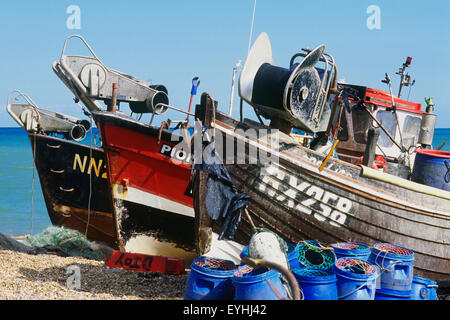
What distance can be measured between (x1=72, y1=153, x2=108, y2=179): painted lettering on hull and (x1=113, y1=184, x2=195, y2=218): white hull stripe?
92cm

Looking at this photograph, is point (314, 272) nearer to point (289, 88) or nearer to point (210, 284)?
point (210, 284)

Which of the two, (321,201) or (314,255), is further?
(321,201)

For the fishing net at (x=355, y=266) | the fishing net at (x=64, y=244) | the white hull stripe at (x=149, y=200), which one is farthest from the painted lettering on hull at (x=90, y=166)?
the fishing net at (x=355, y=266)

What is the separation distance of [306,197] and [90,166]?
4.76 metres

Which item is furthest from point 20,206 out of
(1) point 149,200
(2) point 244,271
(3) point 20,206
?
(2) point 244,271

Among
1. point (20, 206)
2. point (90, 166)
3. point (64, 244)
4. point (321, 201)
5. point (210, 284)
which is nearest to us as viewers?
point (210, 284)

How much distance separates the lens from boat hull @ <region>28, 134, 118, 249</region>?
28.5ft

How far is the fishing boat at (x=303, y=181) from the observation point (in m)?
5.67

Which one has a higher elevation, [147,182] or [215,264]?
[147,182]

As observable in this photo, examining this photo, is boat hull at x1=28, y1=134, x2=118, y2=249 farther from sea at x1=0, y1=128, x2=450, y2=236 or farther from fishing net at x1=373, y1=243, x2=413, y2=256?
fishing net at x1=373, y1=243, x2=413, y2=256

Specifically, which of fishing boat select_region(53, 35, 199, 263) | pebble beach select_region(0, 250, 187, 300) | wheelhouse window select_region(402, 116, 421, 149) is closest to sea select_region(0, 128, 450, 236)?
fishing boat select_region(53, 35, 199, 263)

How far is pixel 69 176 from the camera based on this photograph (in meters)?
9.09
